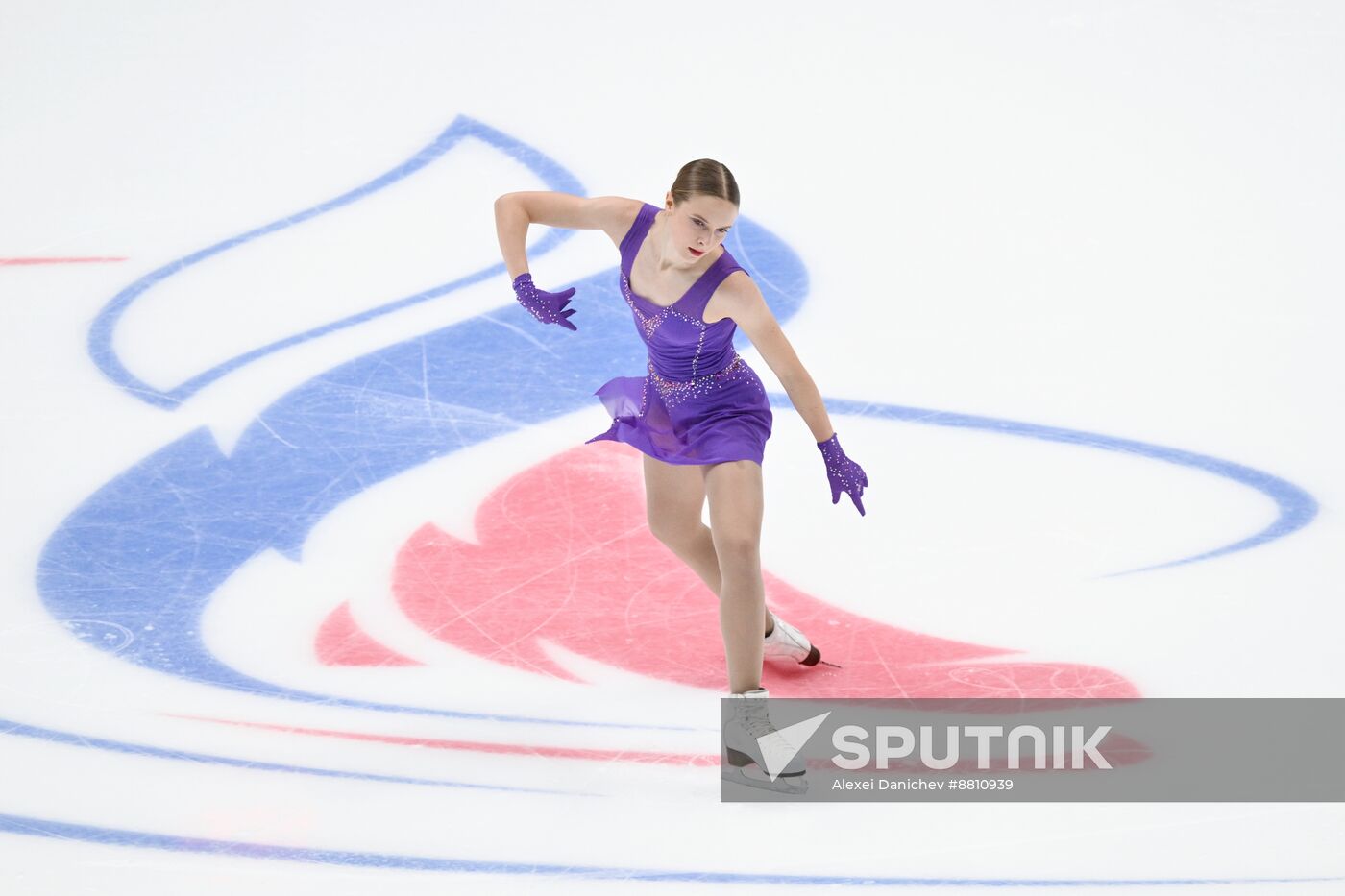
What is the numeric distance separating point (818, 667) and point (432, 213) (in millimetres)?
3600

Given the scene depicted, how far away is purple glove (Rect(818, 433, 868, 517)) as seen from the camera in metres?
4.00

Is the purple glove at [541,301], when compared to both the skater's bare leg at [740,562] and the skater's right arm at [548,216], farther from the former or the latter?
the skater's bare leg at [740,562]

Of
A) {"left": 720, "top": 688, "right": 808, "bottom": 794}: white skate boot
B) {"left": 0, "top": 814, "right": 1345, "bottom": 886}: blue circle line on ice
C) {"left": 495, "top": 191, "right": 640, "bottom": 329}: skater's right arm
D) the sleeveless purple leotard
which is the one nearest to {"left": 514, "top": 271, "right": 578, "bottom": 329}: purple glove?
{"left": 495, "top": 191, "right": 640, "bottom": 329}: skater's right arm

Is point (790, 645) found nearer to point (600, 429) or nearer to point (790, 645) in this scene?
point (790, 645)

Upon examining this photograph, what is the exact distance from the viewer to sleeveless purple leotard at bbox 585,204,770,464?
4.14 meters

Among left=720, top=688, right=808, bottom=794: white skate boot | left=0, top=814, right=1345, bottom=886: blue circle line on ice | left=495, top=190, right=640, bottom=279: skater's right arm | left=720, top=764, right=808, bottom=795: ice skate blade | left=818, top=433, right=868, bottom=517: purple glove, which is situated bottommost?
left=0, top=814, right=1345, bottom=886: blue circle line on ice

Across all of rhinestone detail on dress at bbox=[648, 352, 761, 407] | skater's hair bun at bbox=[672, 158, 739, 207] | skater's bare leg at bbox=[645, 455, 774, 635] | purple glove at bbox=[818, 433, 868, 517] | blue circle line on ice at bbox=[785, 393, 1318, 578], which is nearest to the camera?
skater's hair bun at bbox=[672, 158, 739, 207]

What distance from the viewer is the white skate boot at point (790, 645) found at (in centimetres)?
450

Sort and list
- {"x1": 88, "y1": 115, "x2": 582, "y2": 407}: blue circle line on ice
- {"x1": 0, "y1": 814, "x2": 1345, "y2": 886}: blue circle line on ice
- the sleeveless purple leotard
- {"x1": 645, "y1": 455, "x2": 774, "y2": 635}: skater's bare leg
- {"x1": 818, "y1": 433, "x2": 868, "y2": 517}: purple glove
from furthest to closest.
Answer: {"x1": 88, "y1": 115, "x2": 582, "y2": 407}: blue circle line on ice → {"x1": 645, "y1": 455, "x2": 774, "y2": 635}: skater's bare leg → the sleeveless purple leotard → {"x1": 818, "y1": 433, "x2": 868, "y2": 517}: purple glove → {"x1": 0, "y1": 814, "x2": 1345, "y2": 886}: blue circle line on ice

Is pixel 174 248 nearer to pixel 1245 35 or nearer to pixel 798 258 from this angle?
pixel 798 258

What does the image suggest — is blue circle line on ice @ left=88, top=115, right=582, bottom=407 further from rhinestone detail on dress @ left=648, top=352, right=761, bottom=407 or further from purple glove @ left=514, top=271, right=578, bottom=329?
rhinestone detail on dress @ left=648, top=352, right=761, bottom=407

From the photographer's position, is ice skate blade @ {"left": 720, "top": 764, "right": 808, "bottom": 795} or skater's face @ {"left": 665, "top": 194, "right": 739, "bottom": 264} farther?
ice skate blade @ {"left": 720, "top": 764, "right": 808, "bottom": 795}

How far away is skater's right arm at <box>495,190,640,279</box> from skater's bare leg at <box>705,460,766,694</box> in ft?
2.34

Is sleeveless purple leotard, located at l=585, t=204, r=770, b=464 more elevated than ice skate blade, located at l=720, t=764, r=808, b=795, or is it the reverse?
sleeveless purple leotard, located at l=585, t=204, r=770, b=464
